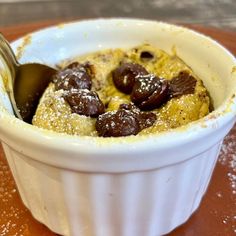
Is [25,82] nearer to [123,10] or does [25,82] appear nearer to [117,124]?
[117,124]

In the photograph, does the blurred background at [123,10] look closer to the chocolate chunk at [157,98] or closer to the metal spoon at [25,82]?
the metal spoon at [25,82]

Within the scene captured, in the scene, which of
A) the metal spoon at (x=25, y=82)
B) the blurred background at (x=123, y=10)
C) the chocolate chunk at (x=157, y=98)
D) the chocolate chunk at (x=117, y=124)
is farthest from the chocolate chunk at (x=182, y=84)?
the blurred background at (x=123, y=10)

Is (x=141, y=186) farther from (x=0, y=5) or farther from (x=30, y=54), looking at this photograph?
(x=0, y=5)

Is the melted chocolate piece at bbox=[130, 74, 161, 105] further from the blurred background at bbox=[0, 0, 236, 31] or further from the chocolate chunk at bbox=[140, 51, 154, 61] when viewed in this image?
the blurred background at bbox=[0, 0, 236, 31]

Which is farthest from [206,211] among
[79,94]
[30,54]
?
[30,54]

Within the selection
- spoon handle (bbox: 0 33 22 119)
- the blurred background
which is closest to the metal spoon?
spoon handle (bbox: 0 33 22 119)

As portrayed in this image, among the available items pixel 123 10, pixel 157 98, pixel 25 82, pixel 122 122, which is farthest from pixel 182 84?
pixel 123 10
